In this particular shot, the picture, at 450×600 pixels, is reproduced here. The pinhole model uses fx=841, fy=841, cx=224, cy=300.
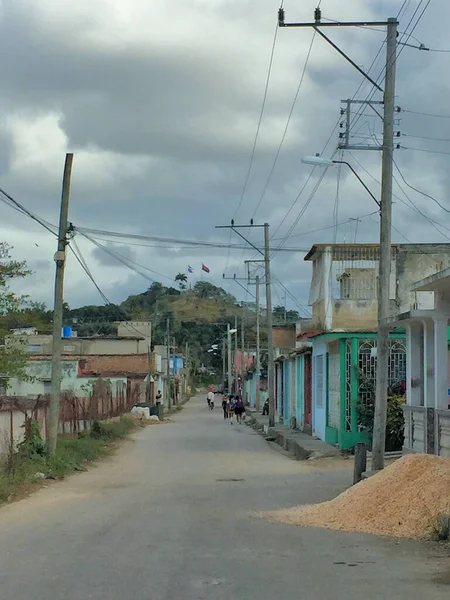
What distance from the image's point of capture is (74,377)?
50375 millimetres

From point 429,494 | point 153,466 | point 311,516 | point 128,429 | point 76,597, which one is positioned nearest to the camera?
point 76,597

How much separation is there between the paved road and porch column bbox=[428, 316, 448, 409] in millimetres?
2788

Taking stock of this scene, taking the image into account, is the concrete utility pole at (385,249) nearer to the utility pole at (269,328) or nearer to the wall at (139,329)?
the utility pole at (269,328)

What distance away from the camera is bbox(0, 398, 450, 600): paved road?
794 cm

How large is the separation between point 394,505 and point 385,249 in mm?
6337

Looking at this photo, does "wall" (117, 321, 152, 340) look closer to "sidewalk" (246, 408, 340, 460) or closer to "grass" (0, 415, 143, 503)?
"sidewalk" (246, 408, 340, 460)

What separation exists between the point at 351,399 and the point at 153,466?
6.59m

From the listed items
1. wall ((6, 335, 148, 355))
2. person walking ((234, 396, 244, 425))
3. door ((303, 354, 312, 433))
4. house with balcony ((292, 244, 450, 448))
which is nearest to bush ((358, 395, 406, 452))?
house with balcony ((292, 244, 450, 448))

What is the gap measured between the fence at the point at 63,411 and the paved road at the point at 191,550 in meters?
2.07

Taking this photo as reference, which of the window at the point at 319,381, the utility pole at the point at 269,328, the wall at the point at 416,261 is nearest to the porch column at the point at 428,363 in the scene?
the window at the point at 319,381

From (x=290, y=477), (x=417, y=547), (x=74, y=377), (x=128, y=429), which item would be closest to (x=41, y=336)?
(x=74, y=377)

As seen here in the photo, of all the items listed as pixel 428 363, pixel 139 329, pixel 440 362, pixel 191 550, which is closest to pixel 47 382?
pixel 428 363

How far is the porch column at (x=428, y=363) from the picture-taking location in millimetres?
15620

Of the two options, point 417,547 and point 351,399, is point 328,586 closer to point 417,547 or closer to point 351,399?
point 417,547
